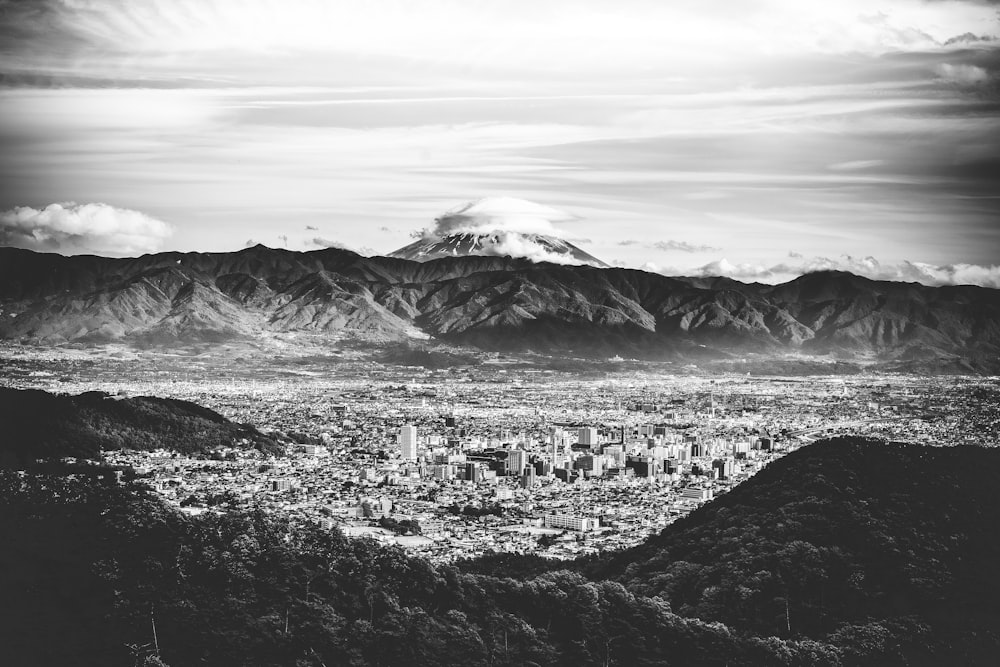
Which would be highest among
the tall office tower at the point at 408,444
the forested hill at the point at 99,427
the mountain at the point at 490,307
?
the mountain at the point at 490,307

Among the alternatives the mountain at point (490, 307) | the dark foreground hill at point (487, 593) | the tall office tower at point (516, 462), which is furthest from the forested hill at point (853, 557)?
the mountain at point (490, 307)

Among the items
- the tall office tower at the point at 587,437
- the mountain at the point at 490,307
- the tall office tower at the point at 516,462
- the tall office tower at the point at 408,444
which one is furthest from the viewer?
the mountain at the point at 490,307

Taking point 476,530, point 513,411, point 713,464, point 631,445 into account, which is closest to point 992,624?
point 476,530

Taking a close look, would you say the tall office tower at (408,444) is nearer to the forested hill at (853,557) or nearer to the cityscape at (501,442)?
the cityscape at (501,442)

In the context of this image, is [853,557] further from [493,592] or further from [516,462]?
[516,462]

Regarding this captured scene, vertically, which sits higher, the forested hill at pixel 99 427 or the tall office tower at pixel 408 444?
the forested hill at pixel 99 427

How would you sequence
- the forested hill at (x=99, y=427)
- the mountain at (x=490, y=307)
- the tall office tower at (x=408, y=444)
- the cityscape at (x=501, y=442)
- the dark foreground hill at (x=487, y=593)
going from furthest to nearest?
the mountain at (x=490, y=307) → the tall office tower at (x=408, y=444) → the forested hill at (x=99, y=427) → the cityscape at (x=501, y=442) → the dark foreground hill at (x=487, y=593)
